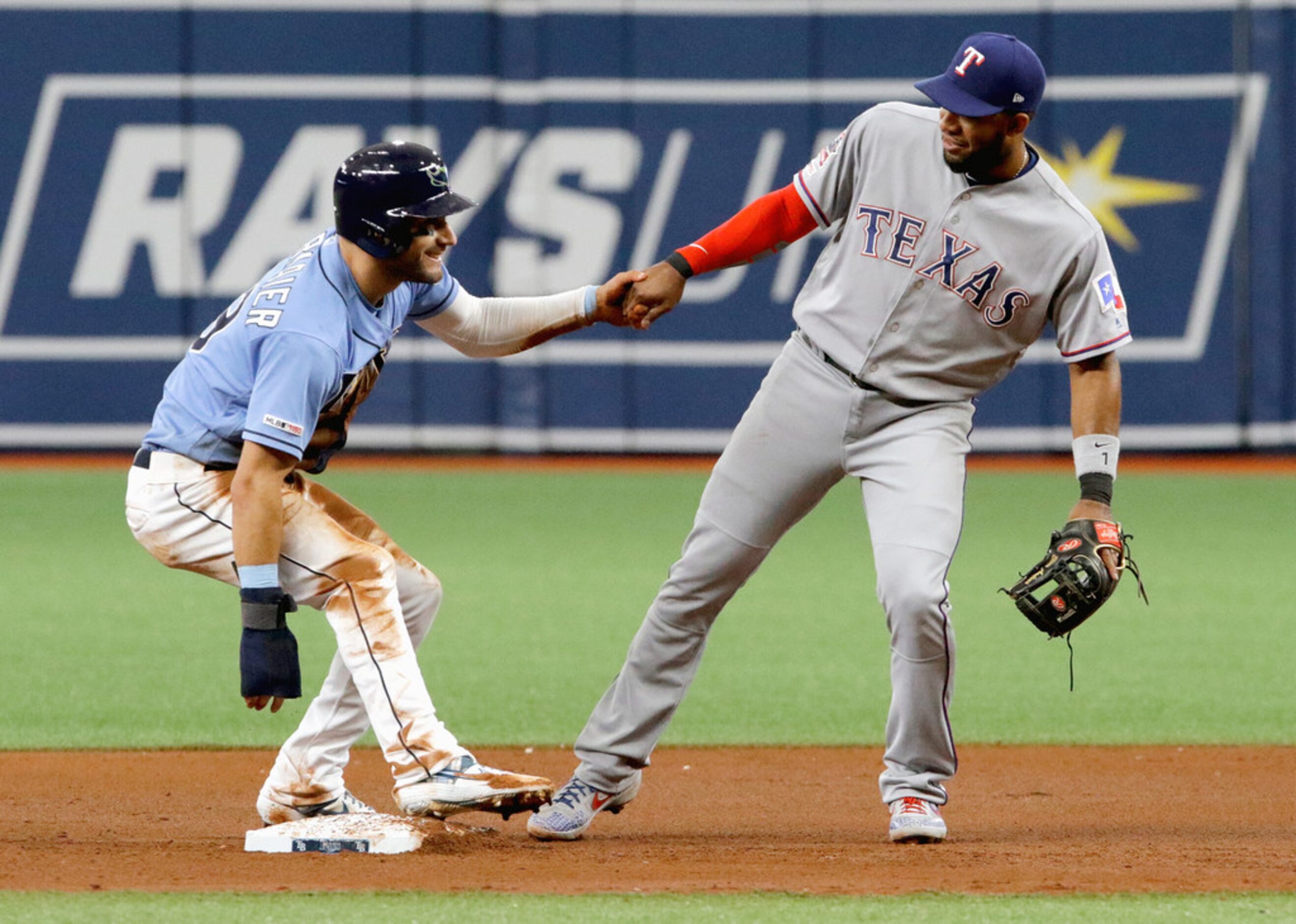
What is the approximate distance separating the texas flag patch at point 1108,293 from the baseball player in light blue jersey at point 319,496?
5.25 feet

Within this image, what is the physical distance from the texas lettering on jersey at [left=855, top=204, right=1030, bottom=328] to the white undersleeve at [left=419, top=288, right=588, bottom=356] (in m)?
0.87

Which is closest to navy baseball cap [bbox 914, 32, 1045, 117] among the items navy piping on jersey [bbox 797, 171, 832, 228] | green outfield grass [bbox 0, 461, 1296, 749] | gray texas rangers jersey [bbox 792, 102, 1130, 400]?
gray texas rangers jersey [bbox 792, 102, 1130, 400]

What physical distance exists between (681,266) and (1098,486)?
125 cm

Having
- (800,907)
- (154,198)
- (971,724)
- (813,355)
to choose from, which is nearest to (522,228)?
(154,198)

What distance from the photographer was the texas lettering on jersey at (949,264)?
473 cm

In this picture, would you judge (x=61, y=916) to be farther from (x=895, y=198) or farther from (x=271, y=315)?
(x=895, y=198)

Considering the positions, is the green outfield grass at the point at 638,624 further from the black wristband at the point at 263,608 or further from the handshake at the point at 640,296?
the black wristband at the point at 263,608

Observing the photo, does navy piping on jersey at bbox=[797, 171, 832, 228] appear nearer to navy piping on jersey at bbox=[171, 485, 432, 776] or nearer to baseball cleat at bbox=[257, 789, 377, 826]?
navy piping on jersey at bbox=[171, 485, 432, 776]

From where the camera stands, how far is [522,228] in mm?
15445

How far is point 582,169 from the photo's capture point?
50.9ft

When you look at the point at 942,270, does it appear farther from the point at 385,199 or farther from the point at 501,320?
the point at 385,199

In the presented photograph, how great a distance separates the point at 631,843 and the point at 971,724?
6.95 feet

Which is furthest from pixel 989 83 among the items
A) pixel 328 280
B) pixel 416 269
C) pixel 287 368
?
pixel 287 368

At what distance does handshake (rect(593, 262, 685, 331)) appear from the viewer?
5160mm
